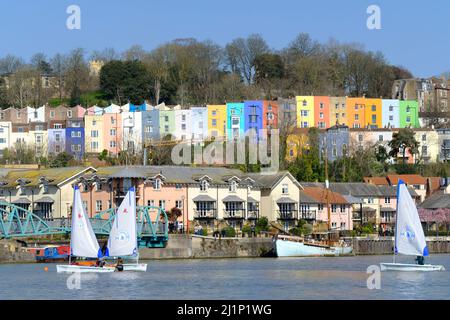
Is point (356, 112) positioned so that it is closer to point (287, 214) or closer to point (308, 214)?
point (308, 214)

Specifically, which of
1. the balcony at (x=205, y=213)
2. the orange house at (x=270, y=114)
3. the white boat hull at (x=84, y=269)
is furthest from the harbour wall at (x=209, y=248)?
the orange house at (x=270, y=114)

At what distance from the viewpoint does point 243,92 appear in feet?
535

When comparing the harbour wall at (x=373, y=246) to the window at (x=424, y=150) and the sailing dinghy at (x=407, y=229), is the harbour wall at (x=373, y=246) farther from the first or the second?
the window at (x=424, y=150)

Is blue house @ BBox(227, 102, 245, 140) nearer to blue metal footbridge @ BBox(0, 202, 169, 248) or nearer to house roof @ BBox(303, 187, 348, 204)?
house roof @ BBox(303, 187, 348, 204)

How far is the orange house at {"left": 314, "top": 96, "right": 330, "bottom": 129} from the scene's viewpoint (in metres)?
154

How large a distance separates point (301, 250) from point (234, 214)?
39.9ft

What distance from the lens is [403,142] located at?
140 meters

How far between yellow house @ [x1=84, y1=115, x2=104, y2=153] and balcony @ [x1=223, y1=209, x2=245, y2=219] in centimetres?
3946

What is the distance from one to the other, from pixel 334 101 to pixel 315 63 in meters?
21.5

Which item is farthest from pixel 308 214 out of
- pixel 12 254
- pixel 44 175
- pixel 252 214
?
pixel 12 254

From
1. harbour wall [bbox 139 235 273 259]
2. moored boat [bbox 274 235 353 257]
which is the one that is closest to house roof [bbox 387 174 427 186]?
moored boat [bbox 274 235 353 257]

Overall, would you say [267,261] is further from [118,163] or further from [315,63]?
[315,63]
